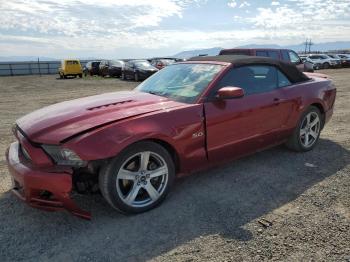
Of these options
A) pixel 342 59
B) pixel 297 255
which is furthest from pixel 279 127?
pixel 342 59

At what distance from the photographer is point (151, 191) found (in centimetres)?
368

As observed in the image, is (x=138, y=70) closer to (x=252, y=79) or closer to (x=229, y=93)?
(x=252, y=79)

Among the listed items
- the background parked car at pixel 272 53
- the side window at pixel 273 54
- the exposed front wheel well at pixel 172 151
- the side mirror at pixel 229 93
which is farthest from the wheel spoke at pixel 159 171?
the side window at pixel 273 54

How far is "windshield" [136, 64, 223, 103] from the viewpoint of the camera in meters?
4.18

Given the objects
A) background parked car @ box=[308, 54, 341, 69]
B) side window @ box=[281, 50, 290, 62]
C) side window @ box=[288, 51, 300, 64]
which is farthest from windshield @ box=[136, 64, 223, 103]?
background parked car @ box=[308, 54, 341, 69]

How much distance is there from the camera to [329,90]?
18.8ft

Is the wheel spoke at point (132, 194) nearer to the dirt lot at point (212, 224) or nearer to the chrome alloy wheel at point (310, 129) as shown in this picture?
the dirt lot at point (212, 224)

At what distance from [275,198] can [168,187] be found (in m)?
1.19

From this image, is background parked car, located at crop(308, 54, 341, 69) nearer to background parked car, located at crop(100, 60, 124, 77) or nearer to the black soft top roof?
background parked car, located at crop(100, 60, 124, 77)

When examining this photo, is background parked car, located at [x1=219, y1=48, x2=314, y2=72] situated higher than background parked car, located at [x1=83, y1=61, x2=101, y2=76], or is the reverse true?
background parked car, located at [x1=219, y1=48, x2=314, y2=72]

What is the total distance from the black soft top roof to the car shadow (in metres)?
1.39

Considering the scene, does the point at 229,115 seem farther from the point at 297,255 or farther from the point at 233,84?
the point at 297,255

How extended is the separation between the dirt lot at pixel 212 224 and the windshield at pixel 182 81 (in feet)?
3.52

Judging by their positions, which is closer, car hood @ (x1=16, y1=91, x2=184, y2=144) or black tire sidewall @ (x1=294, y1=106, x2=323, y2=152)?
car hood @ (x1=16, y1=91, x2=184, y2=144)
